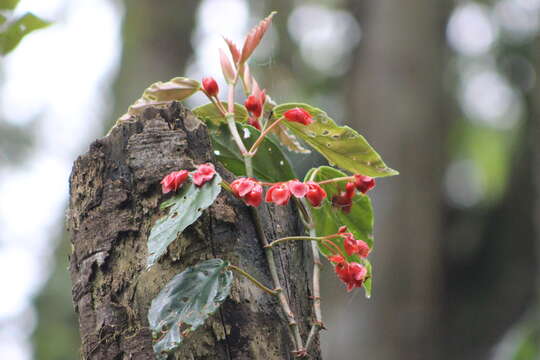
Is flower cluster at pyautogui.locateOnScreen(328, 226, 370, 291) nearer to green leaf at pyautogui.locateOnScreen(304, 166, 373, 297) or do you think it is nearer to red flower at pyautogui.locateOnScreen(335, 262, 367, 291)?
red flower at pyautogui.locateOnScreen(335, 262, 367, 291)

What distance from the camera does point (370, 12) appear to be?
232 inches

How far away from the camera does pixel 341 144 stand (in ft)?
3.94

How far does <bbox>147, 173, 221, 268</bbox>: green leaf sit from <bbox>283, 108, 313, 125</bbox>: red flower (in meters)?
0.23

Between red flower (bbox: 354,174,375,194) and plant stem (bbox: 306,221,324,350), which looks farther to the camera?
red flower (bbox: 354,174,375,194)

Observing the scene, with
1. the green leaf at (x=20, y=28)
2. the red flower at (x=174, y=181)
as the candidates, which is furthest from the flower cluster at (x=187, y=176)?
the green leaf at (x=20, y=28)

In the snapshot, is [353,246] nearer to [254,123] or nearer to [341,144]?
[341,144]

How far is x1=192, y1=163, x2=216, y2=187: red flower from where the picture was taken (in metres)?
0.99

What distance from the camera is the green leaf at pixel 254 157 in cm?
122

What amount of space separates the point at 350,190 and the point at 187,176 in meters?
0.35

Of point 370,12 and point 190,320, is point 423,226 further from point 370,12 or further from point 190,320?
point 190,320

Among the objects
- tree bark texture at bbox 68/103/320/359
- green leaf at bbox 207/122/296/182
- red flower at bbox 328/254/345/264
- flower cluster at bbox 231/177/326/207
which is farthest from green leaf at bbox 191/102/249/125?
red flower at bbox 328/254/345/264

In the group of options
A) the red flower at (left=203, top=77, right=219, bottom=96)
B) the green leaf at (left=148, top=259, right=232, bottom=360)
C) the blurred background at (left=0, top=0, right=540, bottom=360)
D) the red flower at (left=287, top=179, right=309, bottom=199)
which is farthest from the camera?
the blurred background at (left=0, top=0, right=540, bottom=360)

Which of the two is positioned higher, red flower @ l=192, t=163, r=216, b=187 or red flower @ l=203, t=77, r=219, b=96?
red flower @ l=203, t=77, r=219, b=96

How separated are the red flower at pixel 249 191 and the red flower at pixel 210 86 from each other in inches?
8.1
